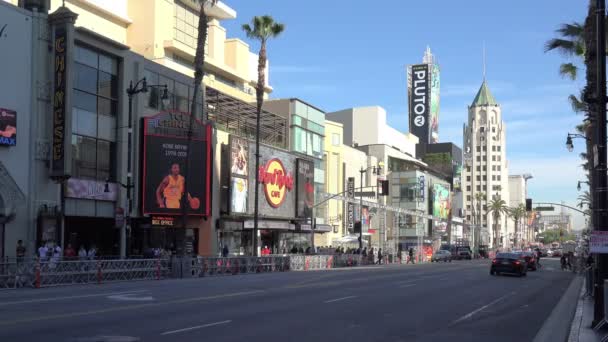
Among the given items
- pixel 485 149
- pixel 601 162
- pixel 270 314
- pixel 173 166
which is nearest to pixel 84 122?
pixel 173 166

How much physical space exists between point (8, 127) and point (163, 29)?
1338 inches

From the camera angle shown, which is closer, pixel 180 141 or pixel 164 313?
pixel 164 313

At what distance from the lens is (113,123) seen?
41.0m

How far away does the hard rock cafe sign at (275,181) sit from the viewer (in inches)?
2206

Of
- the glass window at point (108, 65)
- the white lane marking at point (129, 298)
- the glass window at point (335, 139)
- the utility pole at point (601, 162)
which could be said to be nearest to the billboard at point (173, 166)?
the glass window at point (108, 65)

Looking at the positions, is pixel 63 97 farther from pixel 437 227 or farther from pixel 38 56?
pixel 437 227

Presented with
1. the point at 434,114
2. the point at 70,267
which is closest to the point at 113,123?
the point at 70,267

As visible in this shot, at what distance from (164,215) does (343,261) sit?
1834 cm

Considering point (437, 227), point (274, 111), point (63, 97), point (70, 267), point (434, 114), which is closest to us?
point (70, 267)

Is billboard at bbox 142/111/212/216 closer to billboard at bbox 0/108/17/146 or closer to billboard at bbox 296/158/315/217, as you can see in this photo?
billboard at bbox 0/108/17/146

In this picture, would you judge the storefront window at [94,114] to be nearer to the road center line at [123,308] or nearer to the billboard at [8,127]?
the billboard at [8,127]

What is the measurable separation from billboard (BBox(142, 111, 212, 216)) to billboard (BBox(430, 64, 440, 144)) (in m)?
91.5

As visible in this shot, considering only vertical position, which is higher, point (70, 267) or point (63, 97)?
point (63, 97)

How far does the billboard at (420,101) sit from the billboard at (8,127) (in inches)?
4178
